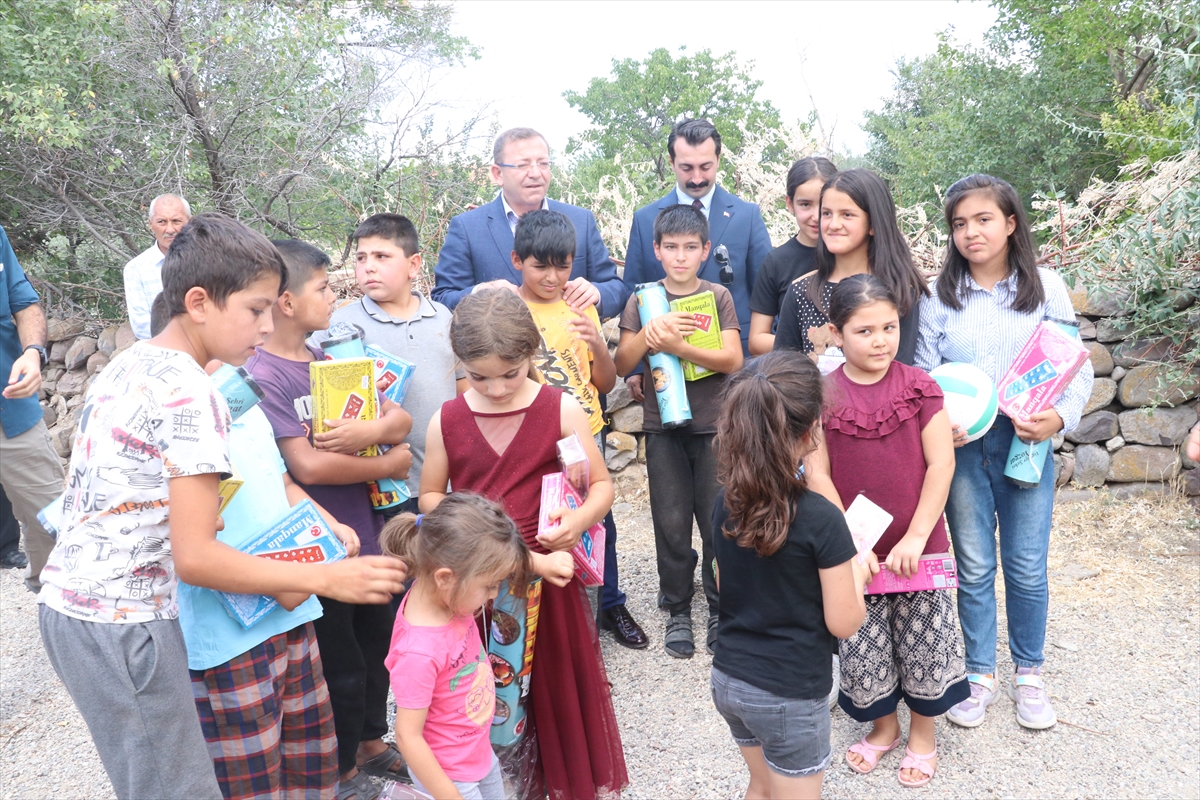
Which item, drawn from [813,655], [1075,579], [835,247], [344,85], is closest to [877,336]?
[835,247]

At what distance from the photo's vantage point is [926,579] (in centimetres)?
250

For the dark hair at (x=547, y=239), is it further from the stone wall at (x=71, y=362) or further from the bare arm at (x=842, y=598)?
the stone wall at (x=71, y=362)

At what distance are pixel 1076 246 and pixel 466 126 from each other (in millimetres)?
5531

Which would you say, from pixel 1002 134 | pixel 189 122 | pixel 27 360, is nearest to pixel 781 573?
pixel 27 360

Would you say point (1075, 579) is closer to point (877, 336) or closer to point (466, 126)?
point (877, 336)

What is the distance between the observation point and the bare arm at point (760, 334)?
11.2 feet

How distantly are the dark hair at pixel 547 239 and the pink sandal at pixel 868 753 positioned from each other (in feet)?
6.60

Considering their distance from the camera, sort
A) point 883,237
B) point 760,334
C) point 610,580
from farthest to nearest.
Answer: point 610,580 < point 760,334 < point 883,237

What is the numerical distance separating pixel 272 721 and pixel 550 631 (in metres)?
0.79

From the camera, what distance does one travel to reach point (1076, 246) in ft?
17.6

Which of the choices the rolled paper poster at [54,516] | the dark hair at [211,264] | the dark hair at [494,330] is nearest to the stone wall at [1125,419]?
the dark hair at [494,330]

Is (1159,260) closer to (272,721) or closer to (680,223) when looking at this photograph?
(680,223)

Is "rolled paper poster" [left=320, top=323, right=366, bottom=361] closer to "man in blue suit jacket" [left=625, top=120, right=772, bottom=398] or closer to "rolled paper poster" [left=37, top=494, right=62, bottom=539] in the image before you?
"rolled paper poster" [left=37, top=494, right=62, bottom=539]

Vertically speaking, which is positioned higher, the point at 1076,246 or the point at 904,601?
the point at 1076,246
